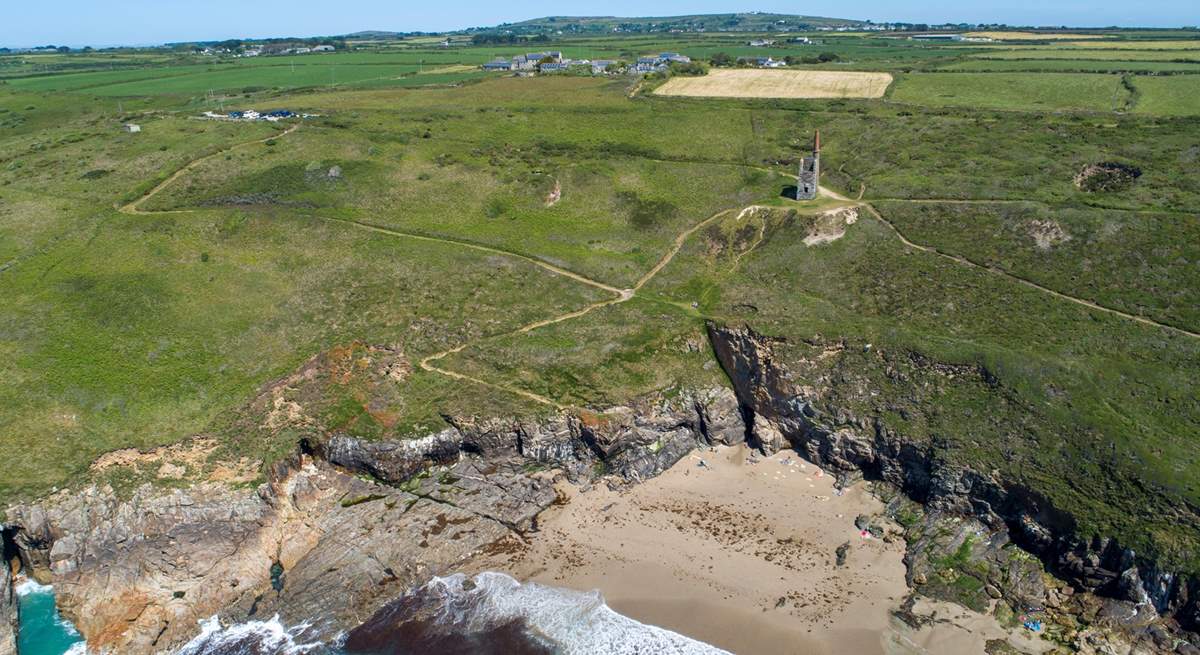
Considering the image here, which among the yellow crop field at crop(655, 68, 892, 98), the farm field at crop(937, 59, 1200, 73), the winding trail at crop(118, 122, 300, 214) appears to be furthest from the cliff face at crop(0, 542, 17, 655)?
the farm field at crop(937, 59, 1200, 73)

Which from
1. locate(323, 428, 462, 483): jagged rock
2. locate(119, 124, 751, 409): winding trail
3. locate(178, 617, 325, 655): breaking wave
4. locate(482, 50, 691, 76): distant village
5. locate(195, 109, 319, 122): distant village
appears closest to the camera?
locate(178, 617, 325, 655): breaking wave

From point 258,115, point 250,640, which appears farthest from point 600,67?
point 250,640

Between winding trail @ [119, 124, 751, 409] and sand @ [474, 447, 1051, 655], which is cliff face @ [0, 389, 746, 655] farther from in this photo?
winding trail @ [119, 124, 751, 409]

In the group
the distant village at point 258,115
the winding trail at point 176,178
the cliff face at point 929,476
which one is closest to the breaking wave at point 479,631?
the cliff face at point 929,476

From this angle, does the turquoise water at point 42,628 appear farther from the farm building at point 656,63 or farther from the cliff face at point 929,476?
the farm building at point 656,63

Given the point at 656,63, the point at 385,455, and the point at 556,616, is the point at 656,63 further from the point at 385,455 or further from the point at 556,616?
the point at 556,616

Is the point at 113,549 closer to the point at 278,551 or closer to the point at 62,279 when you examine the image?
the point at 278,551
